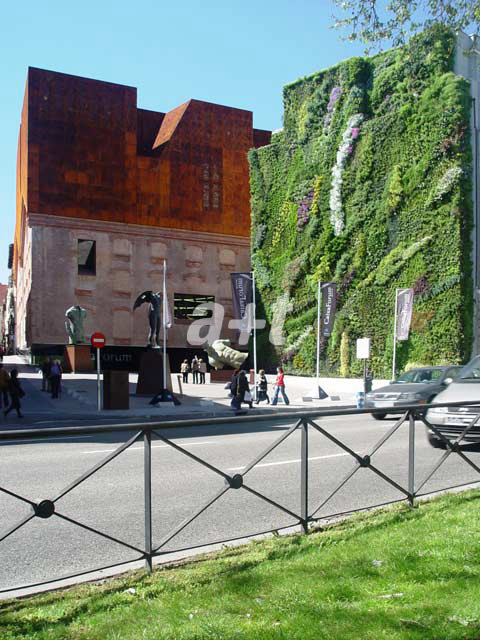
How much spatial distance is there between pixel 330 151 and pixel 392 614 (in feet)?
130

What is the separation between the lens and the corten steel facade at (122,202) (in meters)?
50.8

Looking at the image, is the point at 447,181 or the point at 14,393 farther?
the point at 447,181

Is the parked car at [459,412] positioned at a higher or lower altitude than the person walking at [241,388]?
higher

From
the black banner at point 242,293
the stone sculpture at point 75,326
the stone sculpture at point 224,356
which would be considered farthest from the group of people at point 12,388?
the stone sculpture at point 75,326

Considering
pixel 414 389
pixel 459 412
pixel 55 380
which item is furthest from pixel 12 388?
pixel 459 412

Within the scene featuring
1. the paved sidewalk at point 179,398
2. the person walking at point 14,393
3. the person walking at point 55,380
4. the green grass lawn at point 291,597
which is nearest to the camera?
the green grass lawn at point 291,597

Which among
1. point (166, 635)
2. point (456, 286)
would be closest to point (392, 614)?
point (166, 635)

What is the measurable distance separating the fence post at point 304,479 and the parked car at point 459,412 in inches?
84.6

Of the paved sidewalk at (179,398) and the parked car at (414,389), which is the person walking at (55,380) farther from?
the parked car at (414,389)

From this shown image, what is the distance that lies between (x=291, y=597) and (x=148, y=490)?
151 centimetres

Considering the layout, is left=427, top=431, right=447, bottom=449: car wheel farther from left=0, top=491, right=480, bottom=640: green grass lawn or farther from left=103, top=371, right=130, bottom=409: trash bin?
left=103, top=371, right=130, bottom=409: trash bin

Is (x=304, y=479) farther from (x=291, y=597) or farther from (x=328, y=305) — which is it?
(x=328, y=305)

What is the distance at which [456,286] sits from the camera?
32.9 m

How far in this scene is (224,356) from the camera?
1704 inches
